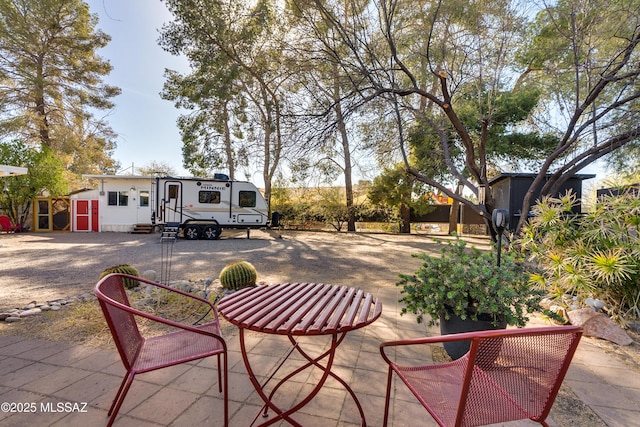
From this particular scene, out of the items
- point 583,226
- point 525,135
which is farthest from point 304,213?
point 583,226

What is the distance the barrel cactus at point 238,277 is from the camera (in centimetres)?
367

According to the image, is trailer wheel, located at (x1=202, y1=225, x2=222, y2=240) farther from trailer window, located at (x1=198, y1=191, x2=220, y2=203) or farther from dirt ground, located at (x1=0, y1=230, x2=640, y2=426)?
dirt ground, located at (x1=0, y1=230, x2=640, y2=426)

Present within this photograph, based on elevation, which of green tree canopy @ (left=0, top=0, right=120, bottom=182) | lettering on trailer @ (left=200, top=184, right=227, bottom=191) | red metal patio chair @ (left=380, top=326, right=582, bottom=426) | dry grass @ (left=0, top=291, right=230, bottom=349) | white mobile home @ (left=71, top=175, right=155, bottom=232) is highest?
green tree canopy @ (left=0, top=0, right=120, bottom=182)

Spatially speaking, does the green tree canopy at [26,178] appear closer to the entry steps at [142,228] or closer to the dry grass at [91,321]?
the entry steps at [142,228]

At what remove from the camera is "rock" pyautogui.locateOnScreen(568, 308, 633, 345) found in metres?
2.41

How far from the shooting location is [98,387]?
1.68 meters

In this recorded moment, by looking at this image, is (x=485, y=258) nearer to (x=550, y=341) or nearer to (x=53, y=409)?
(x=550, y=341)

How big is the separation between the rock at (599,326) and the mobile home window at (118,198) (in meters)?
13.1

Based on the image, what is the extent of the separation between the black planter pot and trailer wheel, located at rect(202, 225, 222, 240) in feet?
29.7

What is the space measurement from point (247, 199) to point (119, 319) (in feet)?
30.0

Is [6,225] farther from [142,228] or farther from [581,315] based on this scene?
[581,315]

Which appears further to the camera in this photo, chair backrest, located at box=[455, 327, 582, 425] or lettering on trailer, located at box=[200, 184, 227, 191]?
lettering on trailer, located at box=[200, 184, 227, 191]

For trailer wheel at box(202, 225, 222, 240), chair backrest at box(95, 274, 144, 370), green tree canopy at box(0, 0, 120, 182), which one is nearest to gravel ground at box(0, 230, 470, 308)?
trailer wheel at box(202, 225, 222, 240)

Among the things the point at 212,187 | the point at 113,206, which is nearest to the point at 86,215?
the point at 113,206
